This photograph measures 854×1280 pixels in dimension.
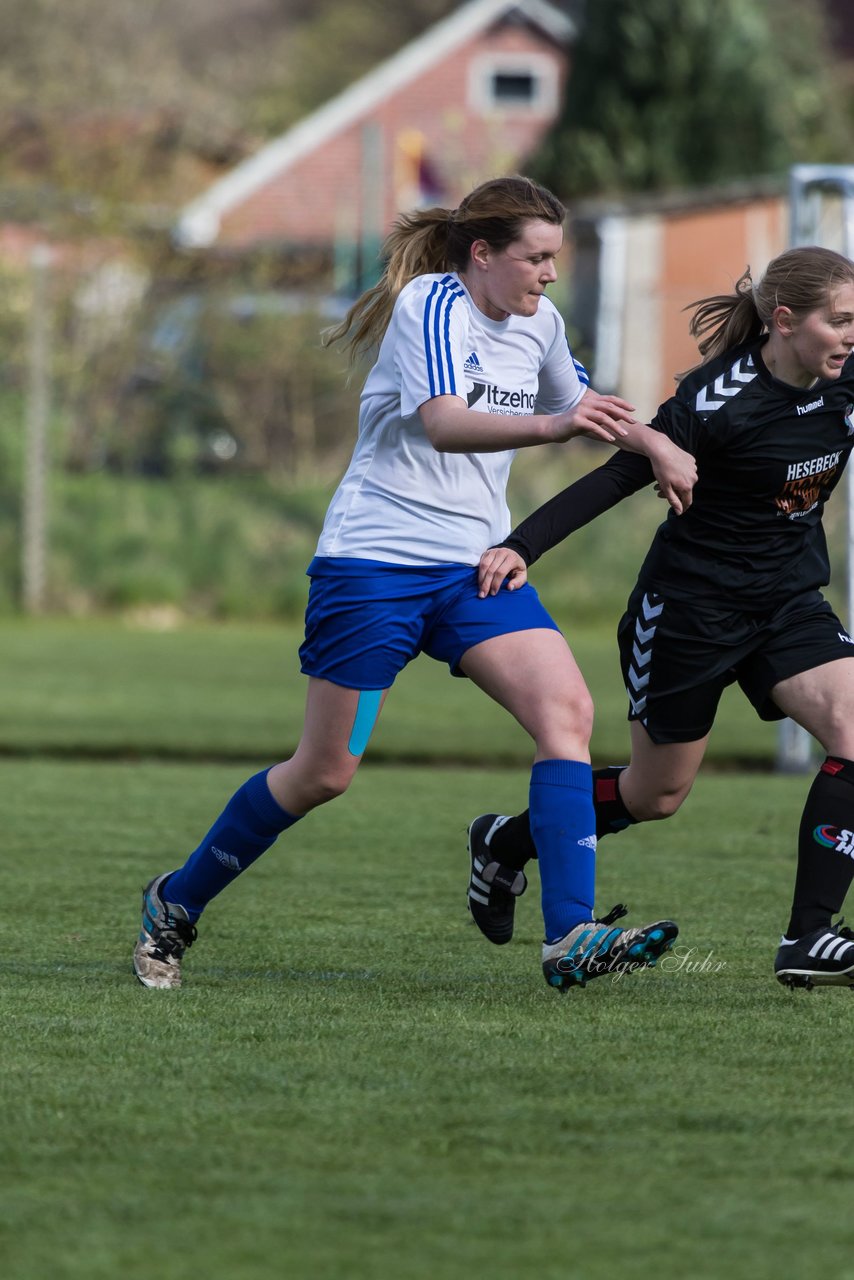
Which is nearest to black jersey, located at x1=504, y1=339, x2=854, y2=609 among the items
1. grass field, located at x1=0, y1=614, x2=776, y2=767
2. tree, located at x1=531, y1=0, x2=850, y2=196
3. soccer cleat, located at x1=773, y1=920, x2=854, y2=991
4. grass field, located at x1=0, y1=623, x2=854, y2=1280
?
soccer cleat, located at x1=773, y1=920, x2=854, y2=991

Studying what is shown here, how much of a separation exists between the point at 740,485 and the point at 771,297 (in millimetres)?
444

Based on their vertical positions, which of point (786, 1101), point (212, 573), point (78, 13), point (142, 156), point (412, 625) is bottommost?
point (212, 573)

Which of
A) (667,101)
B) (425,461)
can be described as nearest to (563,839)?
(425,461)

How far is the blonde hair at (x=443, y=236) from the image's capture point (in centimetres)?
474

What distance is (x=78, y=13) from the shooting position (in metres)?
38.1

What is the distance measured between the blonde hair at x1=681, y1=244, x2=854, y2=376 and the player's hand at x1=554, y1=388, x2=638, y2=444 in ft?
1.46

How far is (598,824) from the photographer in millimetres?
5543

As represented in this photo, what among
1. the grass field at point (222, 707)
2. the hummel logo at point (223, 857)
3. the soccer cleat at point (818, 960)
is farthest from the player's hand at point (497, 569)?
the grass field at point (222, 707)

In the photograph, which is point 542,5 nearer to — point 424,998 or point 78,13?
point 78,13

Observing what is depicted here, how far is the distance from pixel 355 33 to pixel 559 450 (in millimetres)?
34339

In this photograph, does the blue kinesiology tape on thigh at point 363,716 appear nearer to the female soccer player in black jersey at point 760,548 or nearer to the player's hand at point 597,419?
the female soccer player in black jersey at point 760,548

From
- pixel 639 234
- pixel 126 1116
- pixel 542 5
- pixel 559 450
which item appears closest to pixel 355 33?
pixel 542 5

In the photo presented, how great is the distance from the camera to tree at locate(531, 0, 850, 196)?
1061 inches

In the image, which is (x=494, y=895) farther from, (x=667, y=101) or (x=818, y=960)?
(x=667, y=101)
